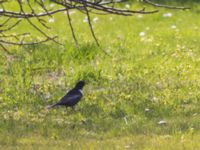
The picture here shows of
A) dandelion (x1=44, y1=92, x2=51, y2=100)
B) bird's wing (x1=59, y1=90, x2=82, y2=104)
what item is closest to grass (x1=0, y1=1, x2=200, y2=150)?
dandelion (x1=44, y1=92, x2=51, y2=100)

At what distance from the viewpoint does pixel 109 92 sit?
9367 mm

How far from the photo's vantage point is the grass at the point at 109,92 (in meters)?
7.38

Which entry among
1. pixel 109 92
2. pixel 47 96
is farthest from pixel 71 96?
pixel 109 92

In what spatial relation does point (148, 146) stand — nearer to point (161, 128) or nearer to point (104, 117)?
point (161, 128)

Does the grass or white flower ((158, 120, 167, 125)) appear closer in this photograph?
the grass

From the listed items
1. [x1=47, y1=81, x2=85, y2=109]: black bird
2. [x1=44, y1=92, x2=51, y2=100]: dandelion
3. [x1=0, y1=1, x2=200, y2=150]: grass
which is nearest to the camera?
[x1=0, y1=1, x2=200, y2=150]: grass

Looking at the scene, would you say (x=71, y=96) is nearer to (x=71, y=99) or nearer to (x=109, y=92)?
(x=71, y=99)

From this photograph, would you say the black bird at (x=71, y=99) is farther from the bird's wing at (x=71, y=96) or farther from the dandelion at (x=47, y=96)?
the dandelion at (x=47, y=96)

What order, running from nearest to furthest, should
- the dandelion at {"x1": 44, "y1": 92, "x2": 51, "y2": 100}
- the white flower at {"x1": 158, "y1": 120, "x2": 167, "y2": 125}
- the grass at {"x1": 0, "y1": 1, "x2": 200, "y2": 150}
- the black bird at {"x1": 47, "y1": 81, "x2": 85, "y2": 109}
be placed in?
the grass at {"x1": 0, "y1": 1, "x2": 200, "y2": 150}
the white flower at {"x1": 158, "y1": 120, "x2": 167, "y2": 125}
the black bird at {"x1": 47, "y1": 81, "x2": 85, "y2": 109}
the dandelion at {"x1": 44, "y1": 92, "x2": 51, "y2": 100}

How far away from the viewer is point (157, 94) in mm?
9180

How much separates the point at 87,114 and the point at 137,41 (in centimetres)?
477

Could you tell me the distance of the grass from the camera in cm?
738

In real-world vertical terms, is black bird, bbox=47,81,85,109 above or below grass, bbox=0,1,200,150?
above

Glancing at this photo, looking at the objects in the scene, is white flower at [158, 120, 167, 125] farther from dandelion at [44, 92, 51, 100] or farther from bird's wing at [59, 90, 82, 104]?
dandelion at [44, 92, 51, 100]
